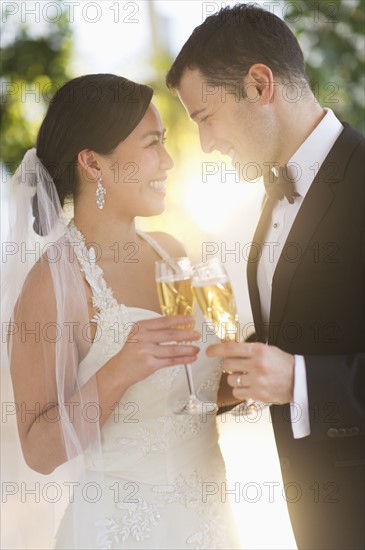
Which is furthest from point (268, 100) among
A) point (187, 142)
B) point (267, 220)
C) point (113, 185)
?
point (187, 142)

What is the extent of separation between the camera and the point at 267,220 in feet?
7.81

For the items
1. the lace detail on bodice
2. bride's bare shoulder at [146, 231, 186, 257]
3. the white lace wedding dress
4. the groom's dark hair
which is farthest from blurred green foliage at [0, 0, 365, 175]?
the white lace wedding dress

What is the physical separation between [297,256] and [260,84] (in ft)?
1.82

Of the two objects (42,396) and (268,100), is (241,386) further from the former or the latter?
(268,100)

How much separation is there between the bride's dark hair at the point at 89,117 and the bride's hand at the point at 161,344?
0.67 metres

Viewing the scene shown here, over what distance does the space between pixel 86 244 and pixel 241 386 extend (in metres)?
0.86

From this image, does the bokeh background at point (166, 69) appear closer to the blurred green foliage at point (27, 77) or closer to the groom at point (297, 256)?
the blurred green foliage at point (27, 77)

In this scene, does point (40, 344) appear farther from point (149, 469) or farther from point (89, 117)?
point (89, 117)

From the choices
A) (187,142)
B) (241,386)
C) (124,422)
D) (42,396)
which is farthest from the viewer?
(187,142)

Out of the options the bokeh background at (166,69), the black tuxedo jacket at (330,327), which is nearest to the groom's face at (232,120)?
the black tuxedo jacket at (330,327)

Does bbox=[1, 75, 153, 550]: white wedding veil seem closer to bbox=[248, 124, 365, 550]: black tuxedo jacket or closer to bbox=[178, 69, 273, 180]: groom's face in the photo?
bbox=[178, 69, 273, 180]: groom's face

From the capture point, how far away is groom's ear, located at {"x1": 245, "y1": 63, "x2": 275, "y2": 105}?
225 cm

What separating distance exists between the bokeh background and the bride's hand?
1.52 meters

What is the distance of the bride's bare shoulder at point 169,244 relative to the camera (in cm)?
272
